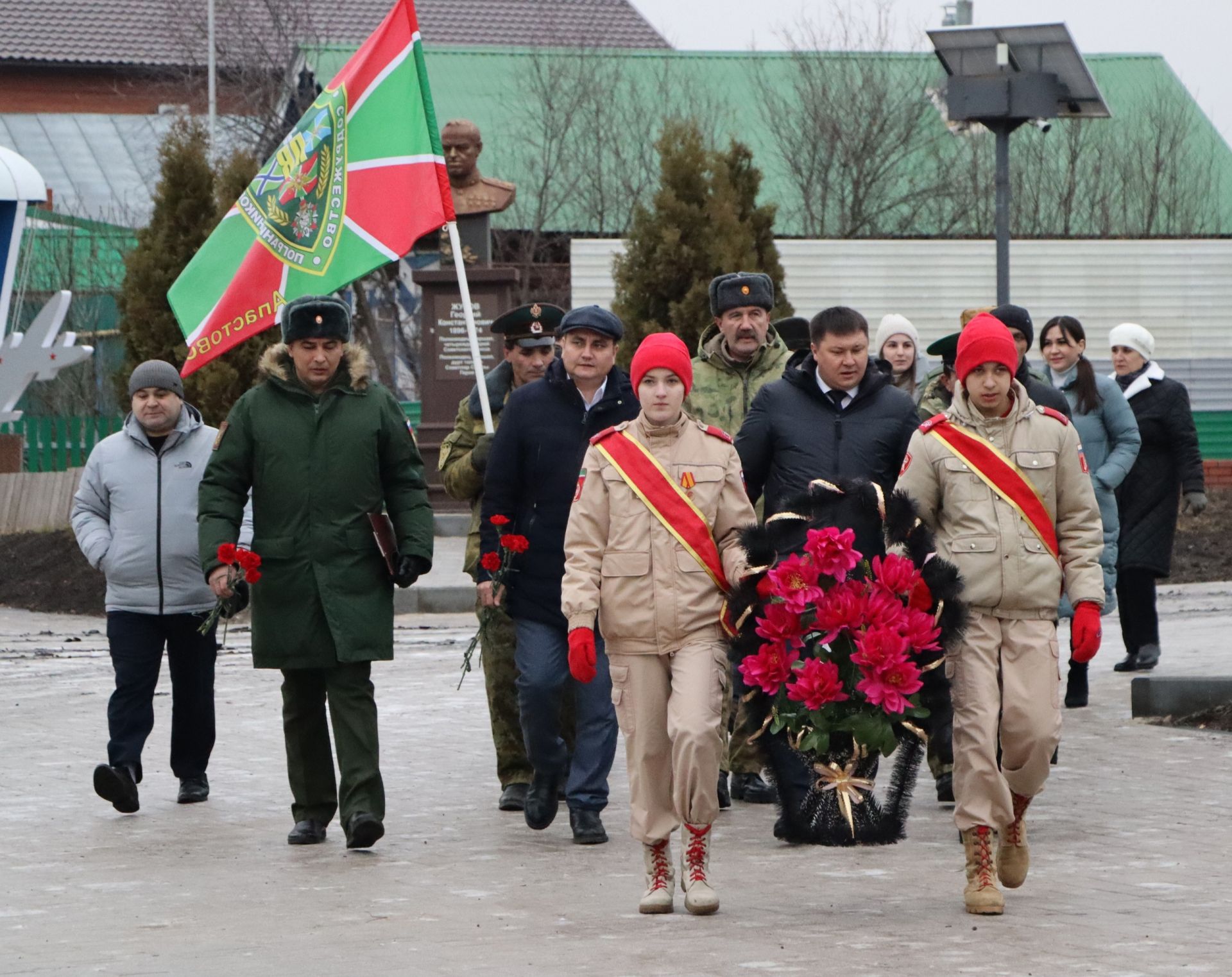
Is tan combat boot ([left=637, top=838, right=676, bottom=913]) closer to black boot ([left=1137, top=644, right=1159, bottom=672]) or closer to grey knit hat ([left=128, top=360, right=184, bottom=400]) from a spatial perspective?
grey knit hat ([left=128, top=360, right=184, bottom=400])

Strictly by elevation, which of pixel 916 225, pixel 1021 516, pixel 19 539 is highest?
pixel 916 225

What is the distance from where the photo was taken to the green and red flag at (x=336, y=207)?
1039 centimetres

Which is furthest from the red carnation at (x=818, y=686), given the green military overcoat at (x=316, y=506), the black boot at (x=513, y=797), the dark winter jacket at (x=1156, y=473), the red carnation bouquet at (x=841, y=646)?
the dark winter jacket at (x=1156, y=473)

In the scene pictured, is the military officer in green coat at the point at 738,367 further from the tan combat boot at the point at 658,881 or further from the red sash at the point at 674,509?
the tan combat boot at the point at 658,881

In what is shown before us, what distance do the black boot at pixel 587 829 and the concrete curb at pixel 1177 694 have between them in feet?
12.4

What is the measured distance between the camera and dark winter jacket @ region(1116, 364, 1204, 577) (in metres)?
11.8

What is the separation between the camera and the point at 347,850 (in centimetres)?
758

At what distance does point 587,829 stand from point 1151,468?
5438 mm

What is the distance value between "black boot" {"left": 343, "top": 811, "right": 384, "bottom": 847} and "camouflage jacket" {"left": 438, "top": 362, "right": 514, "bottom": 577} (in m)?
1.42

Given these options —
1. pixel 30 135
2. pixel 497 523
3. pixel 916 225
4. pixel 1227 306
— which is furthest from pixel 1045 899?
pixel 30 135

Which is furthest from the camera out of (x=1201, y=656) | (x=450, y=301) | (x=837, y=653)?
(x=450, y=301)

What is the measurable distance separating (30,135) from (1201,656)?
3901 cm

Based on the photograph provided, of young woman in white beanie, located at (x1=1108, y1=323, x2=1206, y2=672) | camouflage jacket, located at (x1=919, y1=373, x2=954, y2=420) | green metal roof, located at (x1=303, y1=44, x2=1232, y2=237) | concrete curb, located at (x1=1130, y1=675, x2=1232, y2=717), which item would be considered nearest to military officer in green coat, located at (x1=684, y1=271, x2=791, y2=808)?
camouflage jacket, located at (x1=919, y1=373, x2=954, y2=420)

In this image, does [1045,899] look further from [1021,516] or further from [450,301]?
[450,301]
